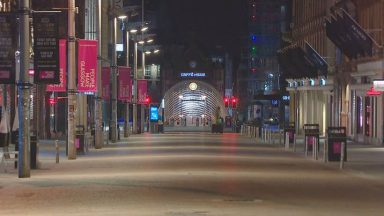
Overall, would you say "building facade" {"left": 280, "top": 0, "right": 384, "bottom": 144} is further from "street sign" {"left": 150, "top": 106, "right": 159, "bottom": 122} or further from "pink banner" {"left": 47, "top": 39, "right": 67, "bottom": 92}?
"pink banner" {"left": 47, "top": 39, "right": 67, "bottom": 92}

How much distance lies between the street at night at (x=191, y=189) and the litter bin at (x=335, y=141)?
755 millimetres

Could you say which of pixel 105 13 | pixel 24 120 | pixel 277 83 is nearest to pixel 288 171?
pixel 24 120

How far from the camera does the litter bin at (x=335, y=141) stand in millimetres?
33203

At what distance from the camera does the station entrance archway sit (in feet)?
405

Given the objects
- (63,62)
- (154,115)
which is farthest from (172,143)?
(154,115)

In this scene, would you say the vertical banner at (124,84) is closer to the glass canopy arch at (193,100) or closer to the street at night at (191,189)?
the street at night at (191,189)

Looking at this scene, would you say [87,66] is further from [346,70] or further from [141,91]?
[141,91]

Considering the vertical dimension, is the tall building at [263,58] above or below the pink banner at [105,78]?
above

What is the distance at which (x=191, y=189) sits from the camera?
832 inches

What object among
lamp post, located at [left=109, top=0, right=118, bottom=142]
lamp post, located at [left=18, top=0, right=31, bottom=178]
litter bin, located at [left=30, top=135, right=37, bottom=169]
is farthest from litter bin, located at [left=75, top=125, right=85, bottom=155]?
lamp post, located at [left=109, top=0, right=118, bottom=142]

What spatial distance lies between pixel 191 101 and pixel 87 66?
87.5 meters

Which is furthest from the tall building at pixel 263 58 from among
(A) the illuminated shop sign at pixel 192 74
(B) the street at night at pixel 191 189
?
(B) the street at night at pixel 191 189

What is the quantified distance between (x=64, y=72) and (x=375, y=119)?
21.2 m

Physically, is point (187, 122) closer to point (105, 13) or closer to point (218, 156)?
point (105, 13)
